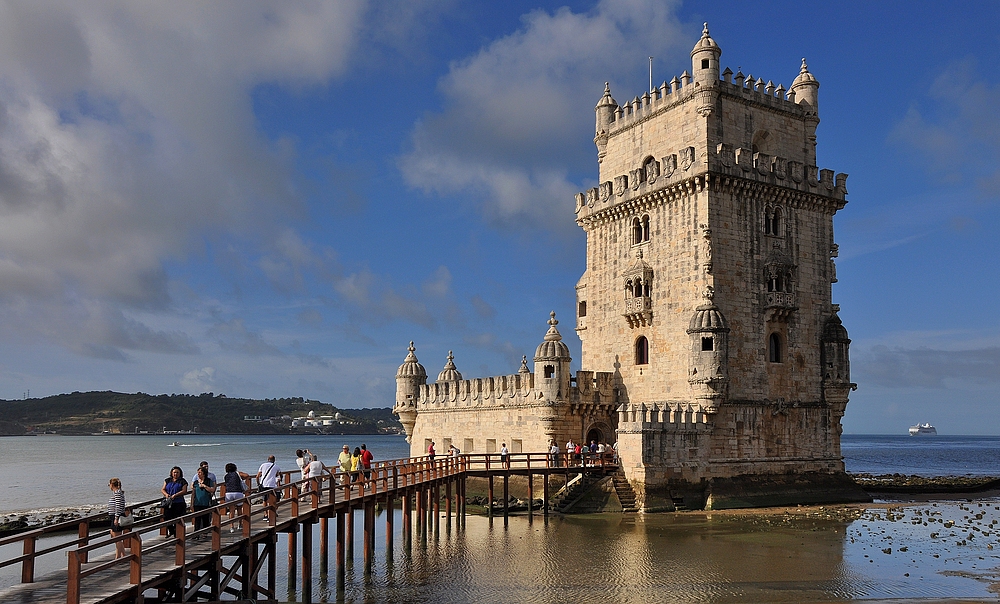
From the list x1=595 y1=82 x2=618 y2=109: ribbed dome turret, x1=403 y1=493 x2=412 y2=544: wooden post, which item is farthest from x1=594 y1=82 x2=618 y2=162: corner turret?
x1=403 y1=493 x2=412 y2=544: wooden post

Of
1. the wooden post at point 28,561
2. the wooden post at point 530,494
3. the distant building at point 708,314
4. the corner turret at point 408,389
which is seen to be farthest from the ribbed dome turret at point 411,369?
the wooden post at point 28,561

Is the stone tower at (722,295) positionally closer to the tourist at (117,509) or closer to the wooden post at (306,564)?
the wooden post at (306,564)

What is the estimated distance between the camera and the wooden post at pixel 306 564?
65.3 feet

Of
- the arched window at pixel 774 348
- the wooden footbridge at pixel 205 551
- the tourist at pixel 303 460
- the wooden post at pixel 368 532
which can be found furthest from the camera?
the arched window at pixel 774 348

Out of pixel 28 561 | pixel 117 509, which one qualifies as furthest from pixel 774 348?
pixel 28 561

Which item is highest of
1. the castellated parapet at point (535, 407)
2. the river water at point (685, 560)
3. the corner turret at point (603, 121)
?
the corner turret at point (603, 121)

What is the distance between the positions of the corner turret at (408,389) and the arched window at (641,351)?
46.2ft

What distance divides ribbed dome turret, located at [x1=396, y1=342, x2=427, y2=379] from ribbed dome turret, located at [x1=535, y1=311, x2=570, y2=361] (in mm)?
11495

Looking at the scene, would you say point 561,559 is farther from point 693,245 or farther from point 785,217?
point 785,217

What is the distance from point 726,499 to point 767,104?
16381 millimetres

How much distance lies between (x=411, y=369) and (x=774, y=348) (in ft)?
63.3

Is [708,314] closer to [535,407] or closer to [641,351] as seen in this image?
[641,351]

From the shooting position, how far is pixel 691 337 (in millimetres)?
34250

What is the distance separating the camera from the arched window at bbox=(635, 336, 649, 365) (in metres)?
37.6
